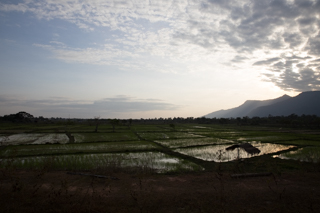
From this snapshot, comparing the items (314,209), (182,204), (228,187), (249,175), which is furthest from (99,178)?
(314,209)

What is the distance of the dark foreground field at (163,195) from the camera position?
5957 millimetres

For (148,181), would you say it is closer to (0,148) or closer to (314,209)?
(314,209)

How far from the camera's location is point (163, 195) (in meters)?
7.07

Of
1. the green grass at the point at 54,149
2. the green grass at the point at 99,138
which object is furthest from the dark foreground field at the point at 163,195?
the green grass at the point at 99,138

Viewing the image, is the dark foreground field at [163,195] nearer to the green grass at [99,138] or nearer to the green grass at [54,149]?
the green grass at [54,149]

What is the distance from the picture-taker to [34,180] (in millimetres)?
8836

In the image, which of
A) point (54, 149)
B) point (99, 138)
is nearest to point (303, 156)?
point (54, 149)

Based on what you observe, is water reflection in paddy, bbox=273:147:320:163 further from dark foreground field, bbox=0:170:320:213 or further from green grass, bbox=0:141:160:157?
green grass, bbox=0:141:160:157

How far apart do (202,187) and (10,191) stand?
7484 mm

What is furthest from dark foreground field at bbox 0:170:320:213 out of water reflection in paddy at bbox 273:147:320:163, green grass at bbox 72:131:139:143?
green grass at bbox 72:131:139:143

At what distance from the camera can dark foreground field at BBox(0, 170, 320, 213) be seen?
5957 millimetres

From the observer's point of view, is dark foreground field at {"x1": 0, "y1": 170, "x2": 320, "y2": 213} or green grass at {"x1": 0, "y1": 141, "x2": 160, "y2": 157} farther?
green grass at {"x1": 0, "y1": 141, "x2": 160, "y2": 157}

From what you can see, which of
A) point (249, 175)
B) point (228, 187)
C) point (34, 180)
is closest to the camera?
point (228, 187)

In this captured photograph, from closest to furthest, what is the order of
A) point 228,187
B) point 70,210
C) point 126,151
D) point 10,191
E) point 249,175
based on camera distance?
point 70,210 < point 10,191 < point 228,187 < point 249,175 < point 126,151
